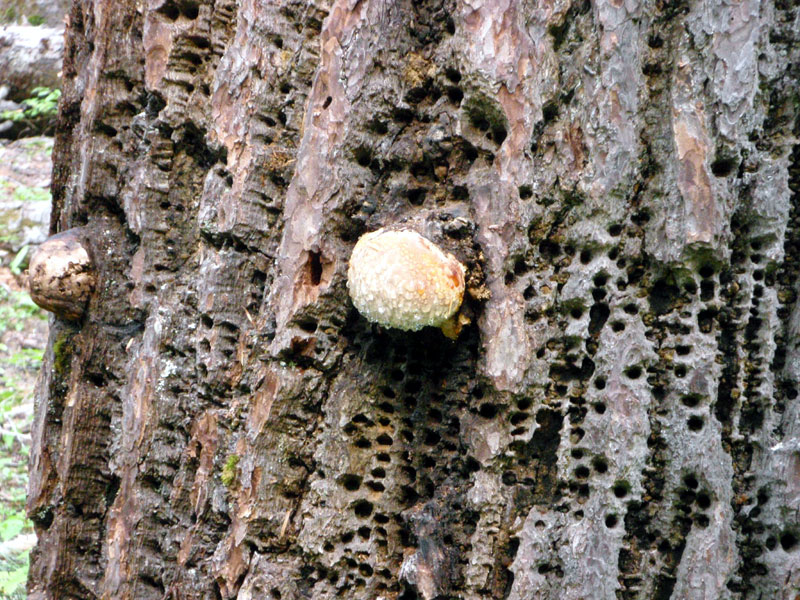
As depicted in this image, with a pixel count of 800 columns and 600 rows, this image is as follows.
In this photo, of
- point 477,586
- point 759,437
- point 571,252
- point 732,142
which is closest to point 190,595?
point 477,586

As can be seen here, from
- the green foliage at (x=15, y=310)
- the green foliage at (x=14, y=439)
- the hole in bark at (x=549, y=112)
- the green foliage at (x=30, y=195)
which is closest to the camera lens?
the hole in bark at (x=549, y=112)

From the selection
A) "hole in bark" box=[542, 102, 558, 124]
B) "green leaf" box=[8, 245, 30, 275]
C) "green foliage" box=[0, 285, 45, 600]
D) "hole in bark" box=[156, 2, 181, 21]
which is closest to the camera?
"hole in bark" box=[542, 102, 558, 124]

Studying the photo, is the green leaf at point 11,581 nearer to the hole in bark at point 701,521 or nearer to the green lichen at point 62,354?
the green lichen at point 62,354

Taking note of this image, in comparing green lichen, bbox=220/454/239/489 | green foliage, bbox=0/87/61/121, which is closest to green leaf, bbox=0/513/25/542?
green lichen, bbox=220/454/239/489

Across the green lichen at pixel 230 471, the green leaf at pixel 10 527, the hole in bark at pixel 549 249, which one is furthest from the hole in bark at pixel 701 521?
the green leaf at pixel 10 527

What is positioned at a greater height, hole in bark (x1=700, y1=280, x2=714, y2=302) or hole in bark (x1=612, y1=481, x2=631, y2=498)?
hole in bark (x1=700, y1=280, x2=714, y2=302)

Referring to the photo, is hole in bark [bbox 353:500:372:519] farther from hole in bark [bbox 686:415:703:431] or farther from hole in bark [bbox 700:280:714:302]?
hole in bark [bbox 700:280:714:302]
